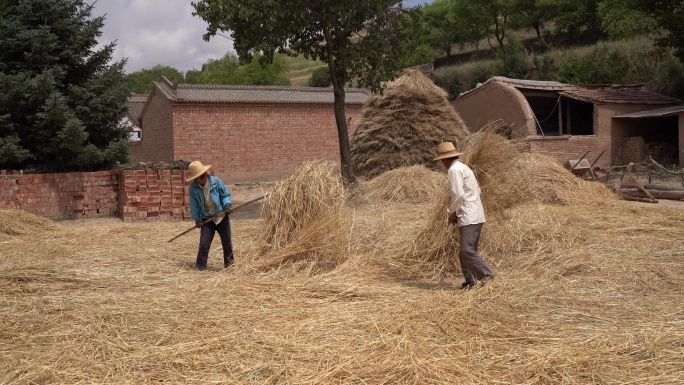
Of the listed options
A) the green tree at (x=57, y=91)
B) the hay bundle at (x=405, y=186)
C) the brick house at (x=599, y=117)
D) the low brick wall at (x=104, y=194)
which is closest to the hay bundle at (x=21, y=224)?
the low brick wall at (x=104, y=194)

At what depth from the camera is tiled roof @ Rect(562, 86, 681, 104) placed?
73.9 feet

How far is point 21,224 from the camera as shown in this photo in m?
11.2

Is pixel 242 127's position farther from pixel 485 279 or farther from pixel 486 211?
pixel 485 279

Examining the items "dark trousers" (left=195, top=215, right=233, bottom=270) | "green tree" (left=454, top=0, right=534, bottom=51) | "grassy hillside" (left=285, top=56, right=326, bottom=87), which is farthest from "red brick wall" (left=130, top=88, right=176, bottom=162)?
"grassy hillside" (left=285, top=56, right=326, bottom=87)

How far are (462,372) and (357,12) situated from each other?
11935 mm

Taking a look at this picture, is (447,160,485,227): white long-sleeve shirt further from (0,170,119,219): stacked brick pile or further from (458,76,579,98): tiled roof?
(458,76,579,98): tiled roof

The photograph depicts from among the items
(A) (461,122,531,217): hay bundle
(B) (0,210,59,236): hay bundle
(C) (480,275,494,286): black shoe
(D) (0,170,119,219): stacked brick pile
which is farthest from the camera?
(D) (0,170,119,219): stacked brick pile

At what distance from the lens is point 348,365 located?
4.26 m

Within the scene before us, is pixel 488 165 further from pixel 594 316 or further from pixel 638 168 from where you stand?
pixel 638 168

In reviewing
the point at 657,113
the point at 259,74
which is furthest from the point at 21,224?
the point at 259,74

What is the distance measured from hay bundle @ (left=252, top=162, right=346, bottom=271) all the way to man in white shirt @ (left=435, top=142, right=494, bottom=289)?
5.14 feet

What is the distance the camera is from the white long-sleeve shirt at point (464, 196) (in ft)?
21.2

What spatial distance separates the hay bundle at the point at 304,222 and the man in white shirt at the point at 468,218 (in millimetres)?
1567

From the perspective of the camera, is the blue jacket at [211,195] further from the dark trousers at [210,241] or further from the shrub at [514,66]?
the shrub at [514,66]
